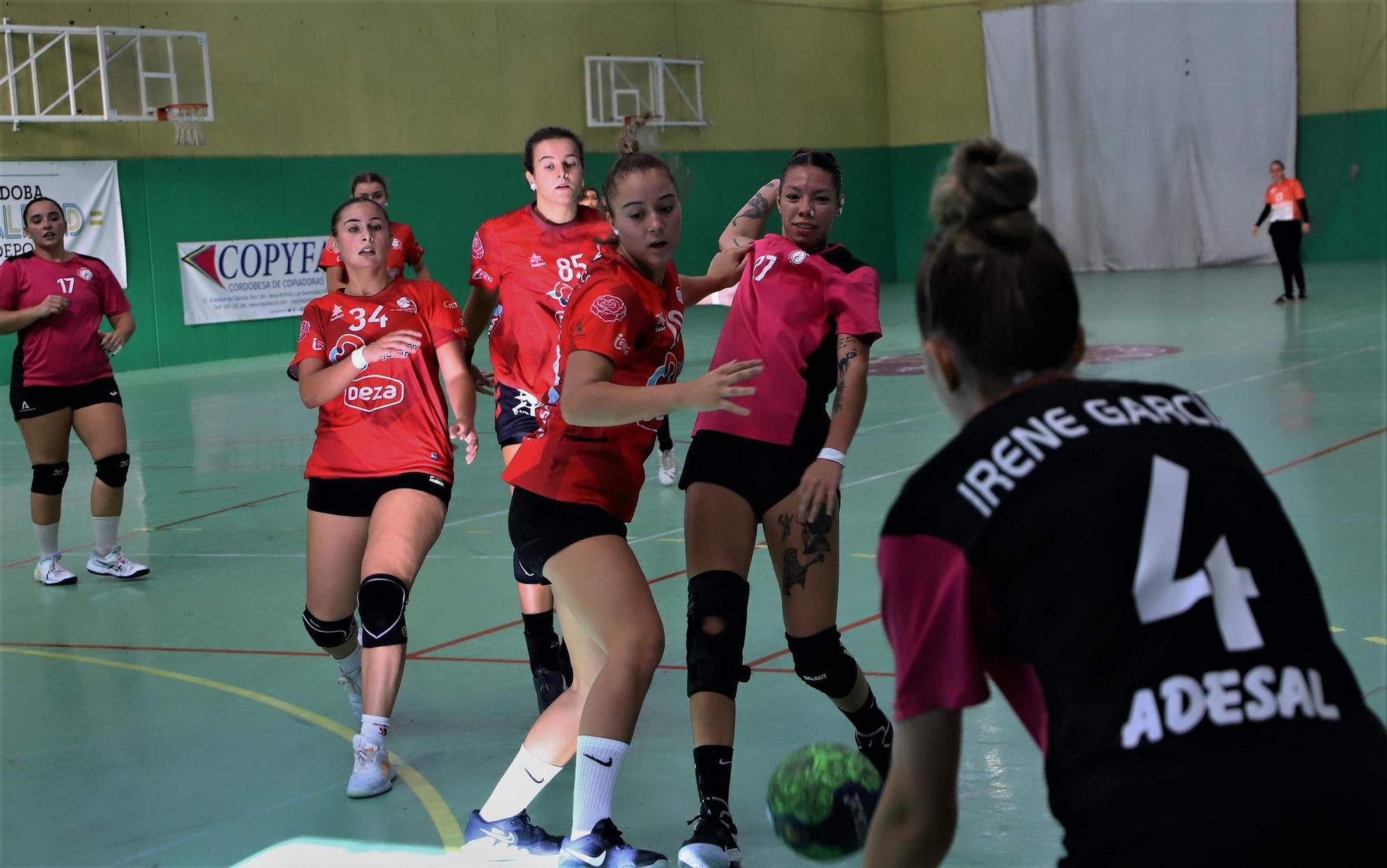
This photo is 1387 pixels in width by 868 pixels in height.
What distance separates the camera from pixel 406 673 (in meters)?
5.20

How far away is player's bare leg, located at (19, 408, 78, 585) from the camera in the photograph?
6.89m

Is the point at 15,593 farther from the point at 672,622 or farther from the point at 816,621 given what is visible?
the point at 816,621

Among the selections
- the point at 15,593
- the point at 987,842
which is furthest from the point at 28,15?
the point at 987,842

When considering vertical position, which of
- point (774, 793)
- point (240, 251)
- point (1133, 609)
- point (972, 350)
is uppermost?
point (240, 251)

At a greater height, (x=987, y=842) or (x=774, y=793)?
(x=774, y=793)

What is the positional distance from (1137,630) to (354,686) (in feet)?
11.8

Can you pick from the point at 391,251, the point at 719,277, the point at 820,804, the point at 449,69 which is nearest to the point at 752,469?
the point at 719,277

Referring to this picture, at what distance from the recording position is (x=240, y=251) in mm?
18844

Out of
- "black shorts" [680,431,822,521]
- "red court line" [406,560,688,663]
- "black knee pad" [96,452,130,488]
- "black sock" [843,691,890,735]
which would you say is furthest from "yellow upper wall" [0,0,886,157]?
"black sock" [843,691,890,735]

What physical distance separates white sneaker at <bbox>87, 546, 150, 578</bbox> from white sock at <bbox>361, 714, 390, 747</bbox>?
3.39 meters

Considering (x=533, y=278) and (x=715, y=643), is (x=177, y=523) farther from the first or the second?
(x=715, y=643)

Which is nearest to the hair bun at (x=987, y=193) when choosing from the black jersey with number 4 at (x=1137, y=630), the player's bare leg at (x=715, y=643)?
the black jersey with number 4 at (x=1137, y=630)

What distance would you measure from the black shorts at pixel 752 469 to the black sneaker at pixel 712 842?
741 millimetres

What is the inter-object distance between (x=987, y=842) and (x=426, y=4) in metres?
19.2
